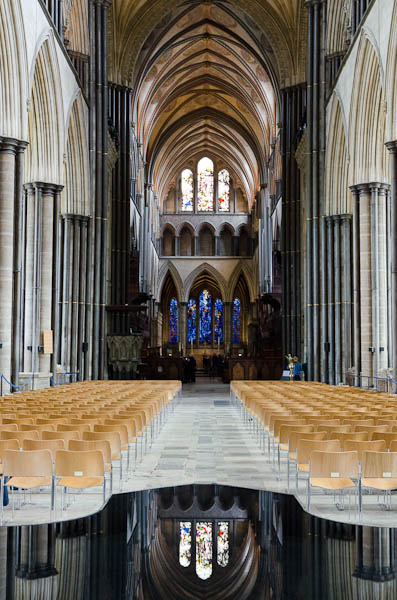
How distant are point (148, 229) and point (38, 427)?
34881 mm

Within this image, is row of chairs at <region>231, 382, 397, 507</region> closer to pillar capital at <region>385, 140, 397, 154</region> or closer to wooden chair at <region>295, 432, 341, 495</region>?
wooden chair at <region>295, 432, 341, 495</region>

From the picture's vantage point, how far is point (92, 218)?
24.4 m

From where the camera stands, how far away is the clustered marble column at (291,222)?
29766mm

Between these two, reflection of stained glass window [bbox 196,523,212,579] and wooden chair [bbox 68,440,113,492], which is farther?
wooden chair [bbox 68,440,113,492]

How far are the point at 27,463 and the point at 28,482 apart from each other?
50 centimetres

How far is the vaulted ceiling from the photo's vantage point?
101 feet

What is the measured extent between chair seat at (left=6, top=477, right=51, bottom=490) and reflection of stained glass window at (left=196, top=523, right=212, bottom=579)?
1.54 m

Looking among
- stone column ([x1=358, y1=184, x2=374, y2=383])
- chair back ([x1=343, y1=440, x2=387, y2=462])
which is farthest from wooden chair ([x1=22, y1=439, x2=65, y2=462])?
stone column ([x1=358, y1=184, x2=374, y2=383])

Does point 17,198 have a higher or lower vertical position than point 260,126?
lower

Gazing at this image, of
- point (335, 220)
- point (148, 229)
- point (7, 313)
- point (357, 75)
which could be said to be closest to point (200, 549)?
point (7, 313)

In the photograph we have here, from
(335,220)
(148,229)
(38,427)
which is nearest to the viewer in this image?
(38,427)

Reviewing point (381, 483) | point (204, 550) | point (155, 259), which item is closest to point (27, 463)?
point (204, 550)

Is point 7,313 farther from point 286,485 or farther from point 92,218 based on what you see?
point 92,218

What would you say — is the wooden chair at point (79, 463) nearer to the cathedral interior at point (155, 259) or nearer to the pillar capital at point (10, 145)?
the cathedral interior at point (155, 259)
